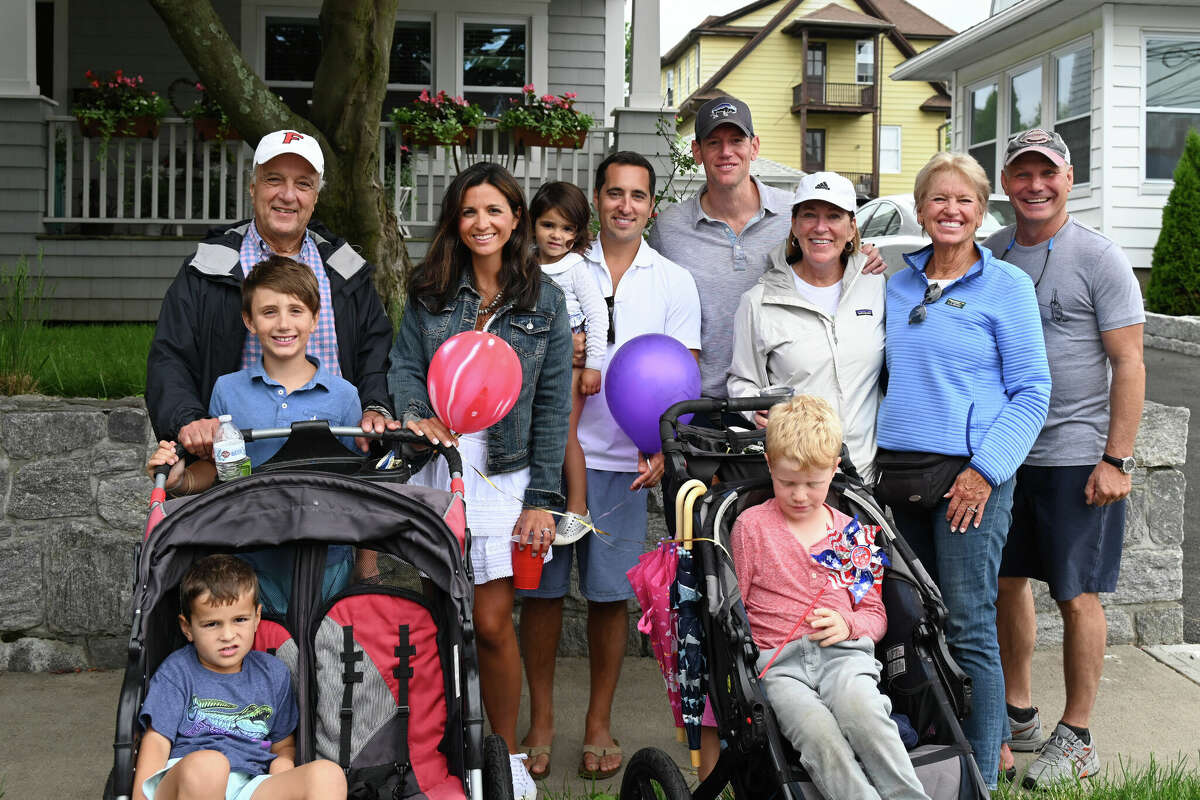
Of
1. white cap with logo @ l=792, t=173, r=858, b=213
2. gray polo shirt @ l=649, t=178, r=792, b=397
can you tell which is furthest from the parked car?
white cap with logo @ l=792, t=173, r=858, b=213

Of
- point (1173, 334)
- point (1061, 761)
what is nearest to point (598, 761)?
point (1061, 761)

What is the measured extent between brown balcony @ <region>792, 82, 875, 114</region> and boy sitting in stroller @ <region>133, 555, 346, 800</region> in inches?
1424

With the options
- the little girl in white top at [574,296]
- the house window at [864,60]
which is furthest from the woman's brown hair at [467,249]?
the house window at [864,60]

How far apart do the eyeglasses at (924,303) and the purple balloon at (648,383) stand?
751 mm

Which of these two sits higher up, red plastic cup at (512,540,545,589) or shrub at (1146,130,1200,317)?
shrub at (1146,130,1200,317)

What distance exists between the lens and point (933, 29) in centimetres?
4103

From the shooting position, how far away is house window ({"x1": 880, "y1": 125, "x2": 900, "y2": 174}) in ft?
128

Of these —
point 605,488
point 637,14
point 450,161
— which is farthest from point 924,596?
point 450,161

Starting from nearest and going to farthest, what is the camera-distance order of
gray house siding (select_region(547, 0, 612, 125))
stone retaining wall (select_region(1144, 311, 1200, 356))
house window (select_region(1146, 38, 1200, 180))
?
stone retaining wall (select_region(1144, 311, 1200, 356)) → gray house siding (select_region(547, 0, 612, 125)) → house window (select_region(1146, 38, 1200, 180))

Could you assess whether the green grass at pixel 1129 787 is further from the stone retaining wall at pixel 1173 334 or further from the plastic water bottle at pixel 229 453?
the stone retaining wall at pixel 1173 334

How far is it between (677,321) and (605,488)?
2.17ft

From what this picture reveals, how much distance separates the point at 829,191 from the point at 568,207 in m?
0.99

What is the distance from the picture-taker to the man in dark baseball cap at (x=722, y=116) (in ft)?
12.8

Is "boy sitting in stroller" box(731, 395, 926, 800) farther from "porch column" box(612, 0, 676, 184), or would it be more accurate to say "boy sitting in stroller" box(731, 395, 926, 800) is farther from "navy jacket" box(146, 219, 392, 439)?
"porch column" box(612, 0, 676, 184)
